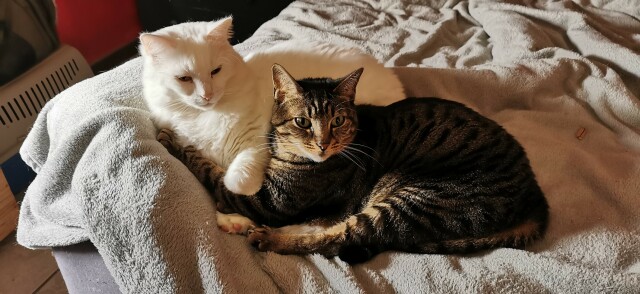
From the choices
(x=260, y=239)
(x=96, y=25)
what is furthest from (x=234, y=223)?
(x=96, y=25)

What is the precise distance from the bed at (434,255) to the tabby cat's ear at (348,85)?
0.38m

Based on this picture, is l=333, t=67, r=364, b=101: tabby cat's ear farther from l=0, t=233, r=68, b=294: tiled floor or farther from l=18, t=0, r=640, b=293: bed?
l=0, t=233, r=68, b=294: tiled floor

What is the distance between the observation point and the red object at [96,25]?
220 cm

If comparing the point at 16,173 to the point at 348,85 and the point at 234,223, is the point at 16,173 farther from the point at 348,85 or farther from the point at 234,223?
the point at 348,85

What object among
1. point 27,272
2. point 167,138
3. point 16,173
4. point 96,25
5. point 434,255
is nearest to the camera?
point 434,255

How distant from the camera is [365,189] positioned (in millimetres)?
1167

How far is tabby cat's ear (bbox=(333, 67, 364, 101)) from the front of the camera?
1.07m

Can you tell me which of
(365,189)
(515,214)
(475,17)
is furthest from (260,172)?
(475,17)

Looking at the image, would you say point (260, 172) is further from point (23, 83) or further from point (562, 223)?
point (23, 83)

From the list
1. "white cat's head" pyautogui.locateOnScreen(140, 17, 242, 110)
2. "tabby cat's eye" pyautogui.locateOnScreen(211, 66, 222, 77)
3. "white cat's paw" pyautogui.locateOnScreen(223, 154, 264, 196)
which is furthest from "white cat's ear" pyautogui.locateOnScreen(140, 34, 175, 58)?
"white cat's paw" pyautogui.locateOnScreen(223, 154, 264, 196)

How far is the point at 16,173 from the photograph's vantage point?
6.08ft

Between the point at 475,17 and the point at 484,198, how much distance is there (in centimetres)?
109

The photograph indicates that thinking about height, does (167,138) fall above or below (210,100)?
below

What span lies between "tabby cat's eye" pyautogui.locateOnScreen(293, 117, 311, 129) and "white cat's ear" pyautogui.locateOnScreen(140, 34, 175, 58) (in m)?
0.34
